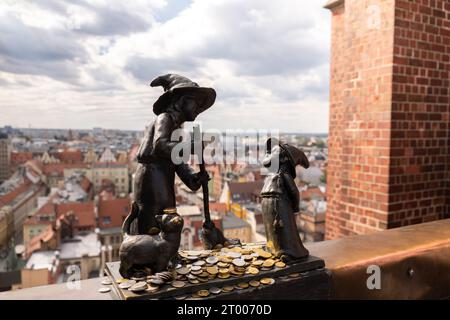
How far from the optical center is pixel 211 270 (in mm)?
1239

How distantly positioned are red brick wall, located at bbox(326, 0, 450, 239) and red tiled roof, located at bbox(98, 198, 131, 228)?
17214 mm

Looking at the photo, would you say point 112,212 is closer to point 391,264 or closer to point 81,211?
point 81,211

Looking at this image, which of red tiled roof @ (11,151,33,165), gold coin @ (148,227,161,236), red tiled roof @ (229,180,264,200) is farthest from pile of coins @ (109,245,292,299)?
red tiled roof @ (11,151,33,165)

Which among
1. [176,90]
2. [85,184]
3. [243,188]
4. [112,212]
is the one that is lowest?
[112,212]

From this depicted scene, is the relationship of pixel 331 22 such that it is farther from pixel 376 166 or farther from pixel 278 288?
pixel 278 288

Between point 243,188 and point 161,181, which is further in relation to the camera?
point 243,188

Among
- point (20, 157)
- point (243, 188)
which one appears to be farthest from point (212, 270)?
point (20, 157)

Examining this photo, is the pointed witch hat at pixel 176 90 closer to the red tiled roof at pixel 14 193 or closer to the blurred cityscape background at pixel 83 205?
the blurred cityscape background at pixel 83 205

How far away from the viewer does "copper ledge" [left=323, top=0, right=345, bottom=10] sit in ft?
12.7

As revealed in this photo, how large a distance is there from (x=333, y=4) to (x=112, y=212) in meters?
17.9

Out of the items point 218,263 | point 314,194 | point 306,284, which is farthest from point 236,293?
point 314,194

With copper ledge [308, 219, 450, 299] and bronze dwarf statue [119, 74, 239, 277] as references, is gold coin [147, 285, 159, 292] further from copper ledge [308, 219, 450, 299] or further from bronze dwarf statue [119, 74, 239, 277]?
copper ledge [308, 219, 450, 299]

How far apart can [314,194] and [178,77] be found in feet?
52.8

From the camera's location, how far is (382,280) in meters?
1.61
